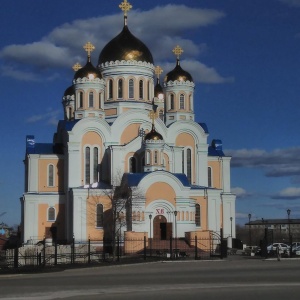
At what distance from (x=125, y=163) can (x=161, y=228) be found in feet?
19.2

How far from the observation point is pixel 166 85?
2110 inches

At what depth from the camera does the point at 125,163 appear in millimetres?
50344

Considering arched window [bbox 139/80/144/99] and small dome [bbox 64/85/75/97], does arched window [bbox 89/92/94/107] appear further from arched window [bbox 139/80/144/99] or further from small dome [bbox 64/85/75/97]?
small dome [bbox 64/85/75/97]

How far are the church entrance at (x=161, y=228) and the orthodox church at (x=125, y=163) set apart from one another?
0.07 metres

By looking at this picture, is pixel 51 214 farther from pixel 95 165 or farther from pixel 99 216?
pixel 95 165

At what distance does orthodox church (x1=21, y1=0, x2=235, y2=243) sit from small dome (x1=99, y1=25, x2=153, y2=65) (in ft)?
0.27

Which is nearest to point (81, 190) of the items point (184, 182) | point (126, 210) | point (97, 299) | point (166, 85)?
point (126, 210)

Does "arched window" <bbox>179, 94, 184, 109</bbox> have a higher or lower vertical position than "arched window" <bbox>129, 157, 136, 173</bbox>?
higher

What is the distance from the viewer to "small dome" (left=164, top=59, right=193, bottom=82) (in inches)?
2105

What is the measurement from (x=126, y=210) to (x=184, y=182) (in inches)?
174

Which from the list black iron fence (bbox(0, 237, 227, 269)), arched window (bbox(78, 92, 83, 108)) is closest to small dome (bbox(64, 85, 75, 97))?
arched window (bbox(78, 92, 83, 108))

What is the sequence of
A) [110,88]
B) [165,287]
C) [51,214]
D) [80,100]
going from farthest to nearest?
1. [110,88]
2. [80,100]
3. [51,214]
4. [165,287]

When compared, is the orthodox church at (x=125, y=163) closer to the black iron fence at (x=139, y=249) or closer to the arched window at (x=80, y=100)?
the arched window at (x=80, y=100)

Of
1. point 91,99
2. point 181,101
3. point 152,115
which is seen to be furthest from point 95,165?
point 181,101
